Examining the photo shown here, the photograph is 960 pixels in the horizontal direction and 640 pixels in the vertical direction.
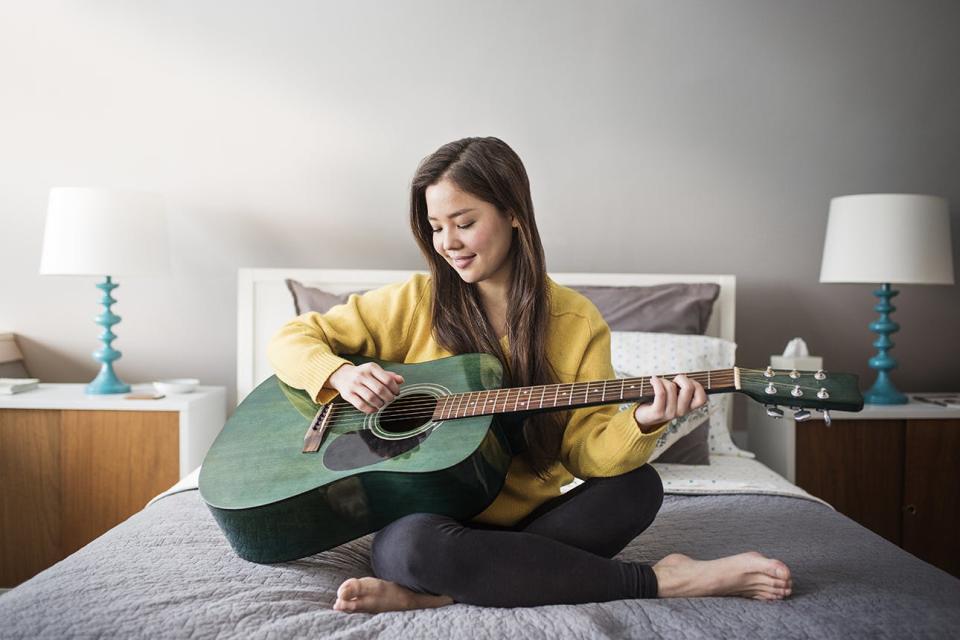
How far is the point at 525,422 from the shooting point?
134 cm

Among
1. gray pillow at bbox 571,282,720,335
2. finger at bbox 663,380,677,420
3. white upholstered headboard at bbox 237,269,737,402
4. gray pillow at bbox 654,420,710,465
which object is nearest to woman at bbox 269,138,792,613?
finger at bbox 663,380,677,420

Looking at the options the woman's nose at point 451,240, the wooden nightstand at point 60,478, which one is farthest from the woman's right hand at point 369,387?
the wooden nightstand at point 60,478

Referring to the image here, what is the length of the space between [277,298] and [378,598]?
1.53 metres

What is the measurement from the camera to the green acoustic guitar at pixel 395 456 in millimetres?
1150

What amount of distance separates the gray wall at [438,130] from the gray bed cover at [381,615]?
1374 mm

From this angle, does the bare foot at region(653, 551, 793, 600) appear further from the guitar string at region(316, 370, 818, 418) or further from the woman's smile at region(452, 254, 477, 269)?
the woman's smile at region(452, 254, 477, 269)

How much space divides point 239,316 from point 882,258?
2.00 m

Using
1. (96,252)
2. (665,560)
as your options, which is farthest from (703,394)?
(96,252)

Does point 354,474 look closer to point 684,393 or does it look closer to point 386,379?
point 386,379

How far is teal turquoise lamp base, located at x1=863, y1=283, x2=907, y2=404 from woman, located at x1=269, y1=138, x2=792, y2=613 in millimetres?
1372

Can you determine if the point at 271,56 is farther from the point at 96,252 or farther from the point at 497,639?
the point at 497,639

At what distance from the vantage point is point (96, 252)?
2.21m

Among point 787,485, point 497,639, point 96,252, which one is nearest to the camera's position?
point 497,639

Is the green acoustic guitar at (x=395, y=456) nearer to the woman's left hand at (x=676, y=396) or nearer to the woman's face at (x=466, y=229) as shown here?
the woman's left hand at (x=676, y=396)
